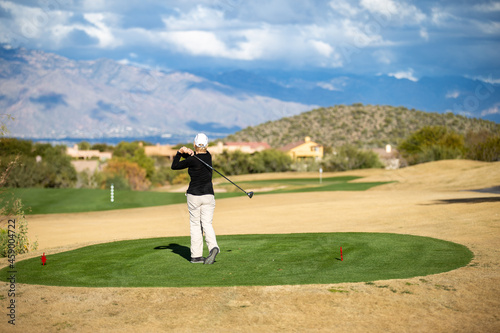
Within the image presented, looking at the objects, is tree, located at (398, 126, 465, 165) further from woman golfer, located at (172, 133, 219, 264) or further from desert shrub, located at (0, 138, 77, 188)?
woman golfer, located at (172, 133, 219, 264)

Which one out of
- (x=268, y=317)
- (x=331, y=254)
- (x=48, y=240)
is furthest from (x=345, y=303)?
(x=48, y=240)

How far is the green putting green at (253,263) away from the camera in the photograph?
1109cm

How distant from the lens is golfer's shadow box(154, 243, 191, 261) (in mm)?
13953

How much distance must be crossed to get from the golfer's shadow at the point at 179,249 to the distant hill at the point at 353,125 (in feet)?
390

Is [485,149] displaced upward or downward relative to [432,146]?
downward

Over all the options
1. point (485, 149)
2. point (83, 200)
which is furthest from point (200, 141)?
point (485, 149)

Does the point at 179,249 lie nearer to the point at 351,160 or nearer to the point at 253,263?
the point at 253,263

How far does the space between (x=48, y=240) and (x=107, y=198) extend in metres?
22.2

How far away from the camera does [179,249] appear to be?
15031 millimetres

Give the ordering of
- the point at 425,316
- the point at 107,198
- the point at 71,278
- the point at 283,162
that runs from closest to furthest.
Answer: the point at 425,316 < the point at 71,278 < the point at 107,198 < the point at 283,162

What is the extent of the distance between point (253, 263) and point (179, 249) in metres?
3.14

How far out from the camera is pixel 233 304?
945 centimetres

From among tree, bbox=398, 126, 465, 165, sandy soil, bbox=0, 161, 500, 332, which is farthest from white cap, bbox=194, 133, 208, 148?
tree, bbox=398, 126, 465, 165

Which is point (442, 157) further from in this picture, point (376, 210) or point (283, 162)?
point (376, 210)
